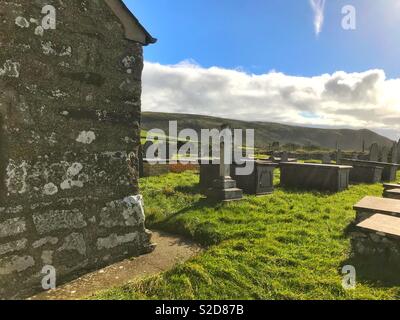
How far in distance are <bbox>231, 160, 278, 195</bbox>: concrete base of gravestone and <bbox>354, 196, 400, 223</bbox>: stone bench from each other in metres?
4.00

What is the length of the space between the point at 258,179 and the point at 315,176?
2.74 metres

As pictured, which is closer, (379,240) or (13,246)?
(13,246)

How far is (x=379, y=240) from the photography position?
5.47 m

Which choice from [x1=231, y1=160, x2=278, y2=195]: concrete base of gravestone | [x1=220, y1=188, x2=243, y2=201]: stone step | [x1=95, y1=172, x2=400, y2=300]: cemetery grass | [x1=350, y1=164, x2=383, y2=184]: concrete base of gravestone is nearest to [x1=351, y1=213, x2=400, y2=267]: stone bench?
[x1=95, y1=172, x2=400, y2=300]: cemetery grass

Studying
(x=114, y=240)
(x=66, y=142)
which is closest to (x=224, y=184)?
(x=114, y=240)

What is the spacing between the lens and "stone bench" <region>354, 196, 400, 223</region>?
653cm

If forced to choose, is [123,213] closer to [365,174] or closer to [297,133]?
[365,174]

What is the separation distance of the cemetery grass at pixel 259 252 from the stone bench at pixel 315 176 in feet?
6.40

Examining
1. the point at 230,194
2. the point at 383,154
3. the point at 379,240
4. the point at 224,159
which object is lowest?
the point at 379,240

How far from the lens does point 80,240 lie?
4.77 m

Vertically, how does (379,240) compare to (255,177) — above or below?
below

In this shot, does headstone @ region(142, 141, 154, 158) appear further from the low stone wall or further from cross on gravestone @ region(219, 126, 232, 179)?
cross on gravestone @ region(219, 126, 232, 179)

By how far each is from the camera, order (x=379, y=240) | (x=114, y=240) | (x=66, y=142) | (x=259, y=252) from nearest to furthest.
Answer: (x=66, y=142) < (x=114, y=240) < (x=379, y=240) < (x=259, y=252)
